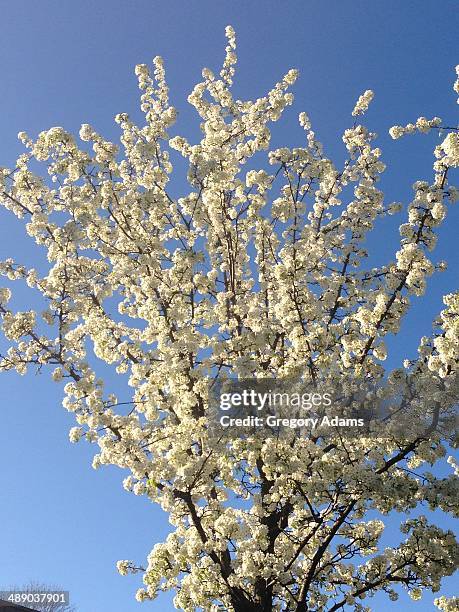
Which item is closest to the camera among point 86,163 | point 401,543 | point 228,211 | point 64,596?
point 401,543

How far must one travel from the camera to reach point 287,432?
45.5ft

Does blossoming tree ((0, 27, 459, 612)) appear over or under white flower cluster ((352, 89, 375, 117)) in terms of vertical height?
under

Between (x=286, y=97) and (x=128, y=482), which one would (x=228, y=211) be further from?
(x=128, y=482)

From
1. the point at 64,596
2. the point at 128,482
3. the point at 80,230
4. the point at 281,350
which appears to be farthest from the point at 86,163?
Answer: the point at 64,596

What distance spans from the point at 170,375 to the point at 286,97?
8532 mm

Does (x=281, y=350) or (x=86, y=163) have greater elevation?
(x=86, y=163)

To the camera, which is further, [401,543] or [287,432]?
[287,432]

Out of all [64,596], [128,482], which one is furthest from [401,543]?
[64,596]

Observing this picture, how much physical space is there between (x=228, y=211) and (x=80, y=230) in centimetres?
412

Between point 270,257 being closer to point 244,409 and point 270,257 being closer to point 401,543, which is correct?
Answer: point 244,409

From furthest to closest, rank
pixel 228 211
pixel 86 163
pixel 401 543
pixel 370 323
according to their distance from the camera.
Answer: pixel 228 211 < pixel 86 163 < pixel 370 323 < pixel 401 543

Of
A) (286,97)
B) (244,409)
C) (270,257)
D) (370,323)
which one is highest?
(286,97)

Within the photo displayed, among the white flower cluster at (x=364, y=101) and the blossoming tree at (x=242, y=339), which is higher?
the white flower cluster at (x=364, y=101)

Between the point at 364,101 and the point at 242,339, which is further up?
the point at 364,101
